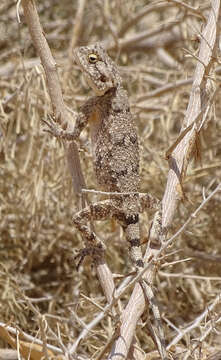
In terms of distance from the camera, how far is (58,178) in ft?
12.6

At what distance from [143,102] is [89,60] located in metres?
1.43

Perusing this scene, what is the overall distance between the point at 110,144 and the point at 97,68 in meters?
0.43

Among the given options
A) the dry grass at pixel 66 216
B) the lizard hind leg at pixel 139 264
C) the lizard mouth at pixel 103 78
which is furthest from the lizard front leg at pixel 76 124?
the lizard hind leg at pixel 139 264

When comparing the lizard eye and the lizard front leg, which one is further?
the lizard eye

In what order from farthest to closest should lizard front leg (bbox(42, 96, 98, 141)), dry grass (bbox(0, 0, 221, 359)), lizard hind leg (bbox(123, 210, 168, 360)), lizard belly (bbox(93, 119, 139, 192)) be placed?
1. dry grass (bbox(0, 0, 221, 359))
2. lizard belly (bbox(93, 119, 139, 192))
3. lizard front leg (bbox(42, 96, 98, 141))
4. lizard hind leg (bbox(123, 210, 168, 360))

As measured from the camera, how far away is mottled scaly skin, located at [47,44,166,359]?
281 centimetres

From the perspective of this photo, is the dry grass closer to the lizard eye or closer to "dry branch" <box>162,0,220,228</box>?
the lizard eye

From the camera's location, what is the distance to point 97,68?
313 centimetres

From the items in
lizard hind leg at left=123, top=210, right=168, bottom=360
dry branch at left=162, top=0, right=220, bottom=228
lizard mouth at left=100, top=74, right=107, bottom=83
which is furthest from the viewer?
lizard mouth at left=100, top=74, right=107, bottom=83

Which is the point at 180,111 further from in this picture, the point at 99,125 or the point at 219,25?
the point at 219,25

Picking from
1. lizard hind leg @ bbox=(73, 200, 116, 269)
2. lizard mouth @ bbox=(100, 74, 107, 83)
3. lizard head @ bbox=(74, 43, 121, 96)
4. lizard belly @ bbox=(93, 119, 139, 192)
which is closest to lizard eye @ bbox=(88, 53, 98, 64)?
lizard head @ bbox=(74, 43, 121, 96)

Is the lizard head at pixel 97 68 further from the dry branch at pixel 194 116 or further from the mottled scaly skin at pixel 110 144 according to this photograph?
the dry branch at pixel 194 116

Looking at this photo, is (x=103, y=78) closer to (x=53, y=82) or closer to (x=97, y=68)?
(x=97, y=68)

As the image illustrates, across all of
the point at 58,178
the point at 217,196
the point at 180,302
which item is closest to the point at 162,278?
the point at 180,302
